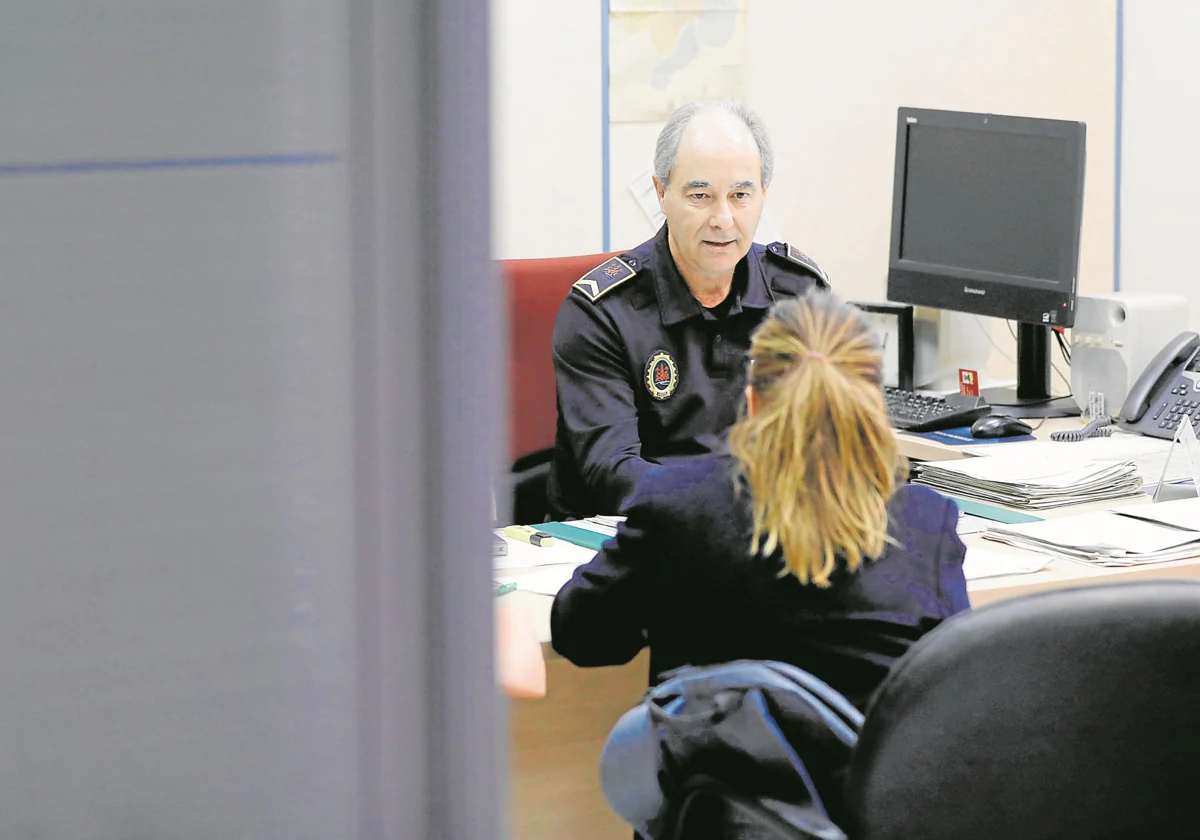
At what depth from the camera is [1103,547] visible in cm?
202

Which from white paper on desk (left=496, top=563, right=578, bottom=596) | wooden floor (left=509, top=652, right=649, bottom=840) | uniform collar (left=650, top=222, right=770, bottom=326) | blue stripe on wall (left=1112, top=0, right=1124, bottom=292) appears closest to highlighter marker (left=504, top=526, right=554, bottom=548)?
white paper on desk (left=496, top=563, right=578, bottom=596)

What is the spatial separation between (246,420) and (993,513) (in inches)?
79.8

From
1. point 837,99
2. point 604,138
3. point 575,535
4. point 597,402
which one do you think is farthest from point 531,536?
point 837,99

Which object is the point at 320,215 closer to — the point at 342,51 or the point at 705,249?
the point at 342,51

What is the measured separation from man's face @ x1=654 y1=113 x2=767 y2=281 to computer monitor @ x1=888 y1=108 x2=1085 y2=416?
76cm

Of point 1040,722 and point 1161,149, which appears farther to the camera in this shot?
point 1161,149

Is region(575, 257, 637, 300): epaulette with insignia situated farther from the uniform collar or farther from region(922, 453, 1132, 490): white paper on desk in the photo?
region(922, 453, 1132, 490): white paper on desk

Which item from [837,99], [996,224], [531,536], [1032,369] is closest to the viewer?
[531,536]

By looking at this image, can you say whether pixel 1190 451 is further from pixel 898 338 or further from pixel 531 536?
pixel 531 536

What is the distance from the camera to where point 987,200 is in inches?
124

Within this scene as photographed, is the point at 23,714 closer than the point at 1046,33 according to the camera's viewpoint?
Yes

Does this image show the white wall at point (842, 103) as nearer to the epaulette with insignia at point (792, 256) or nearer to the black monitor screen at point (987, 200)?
the black monitor screen at point (987, 200)

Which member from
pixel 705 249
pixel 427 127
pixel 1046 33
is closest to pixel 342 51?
pixel 427 127

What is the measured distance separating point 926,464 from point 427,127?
2208mm
